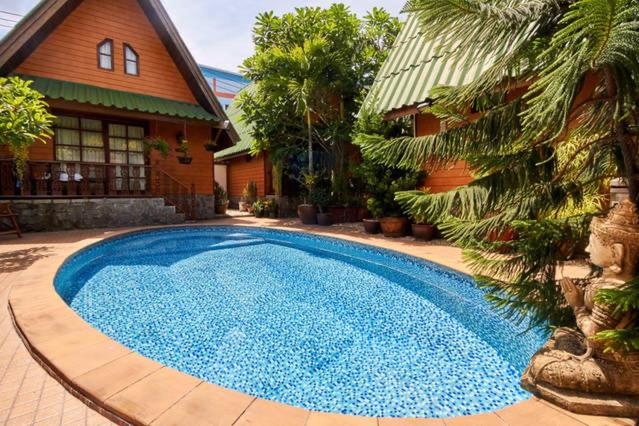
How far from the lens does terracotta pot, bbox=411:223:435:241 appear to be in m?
7.90

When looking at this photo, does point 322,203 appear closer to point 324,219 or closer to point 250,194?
point 324,219

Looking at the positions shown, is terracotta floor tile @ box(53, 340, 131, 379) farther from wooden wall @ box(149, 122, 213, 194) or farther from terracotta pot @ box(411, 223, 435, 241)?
wooden wall @ box(149, 122, 213, 194)

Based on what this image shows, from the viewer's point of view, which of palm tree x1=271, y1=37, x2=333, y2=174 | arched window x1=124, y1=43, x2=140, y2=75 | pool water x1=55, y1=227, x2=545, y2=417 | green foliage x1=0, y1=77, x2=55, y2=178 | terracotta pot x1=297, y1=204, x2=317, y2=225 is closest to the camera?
pool water x1=55, y1=227, x2=545, y2=417

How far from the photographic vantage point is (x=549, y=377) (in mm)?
1887

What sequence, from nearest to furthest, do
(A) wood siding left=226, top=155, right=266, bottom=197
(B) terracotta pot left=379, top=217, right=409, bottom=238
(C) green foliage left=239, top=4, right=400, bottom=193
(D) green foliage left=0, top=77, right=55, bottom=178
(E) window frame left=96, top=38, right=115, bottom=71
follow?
(D) green foliage left=0, top=77, right=55, bottom=178, (B) terracotta pot left=379, top=217, right=409, bottom=238, (C) green foliage left=239, top=4, right=400, bottom=193, (E) window frame left=96, top=38, right=115, bottom=71, (A) wood siding left=226, top=155, right=266, bottom=197

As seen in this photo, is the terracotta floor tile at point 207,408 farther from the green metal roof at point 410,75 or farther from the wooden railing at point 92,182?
the wooden railing at point 92,182

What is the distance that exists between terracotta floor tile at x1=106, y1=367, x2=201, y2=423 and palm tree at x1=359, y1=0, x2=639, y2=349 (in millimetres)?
1890

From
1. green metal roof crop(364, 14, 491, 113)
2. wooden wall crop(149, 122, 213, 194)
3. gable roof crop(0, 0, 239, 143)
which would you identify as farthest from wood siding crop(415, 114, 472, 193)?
wooden wall crop(149, 122, 213, 194)

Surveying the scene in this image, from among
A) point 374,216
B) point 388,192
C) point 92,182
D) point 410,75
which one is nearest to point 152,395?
point 388,192

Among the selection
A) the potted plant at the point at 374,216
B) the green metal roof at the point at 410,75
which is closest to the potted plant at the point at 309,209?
the potted plant at the point at 374,216

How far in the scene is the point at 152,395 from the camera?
1967 mm

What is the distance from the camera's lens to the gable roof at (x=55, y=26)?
929cm

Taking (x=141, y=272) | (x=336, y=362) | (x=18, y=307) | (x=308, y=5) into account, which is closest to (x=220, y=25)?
(x=308, y=5)

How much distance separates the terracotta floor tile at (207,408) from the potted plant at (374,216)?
7184 millimetres
